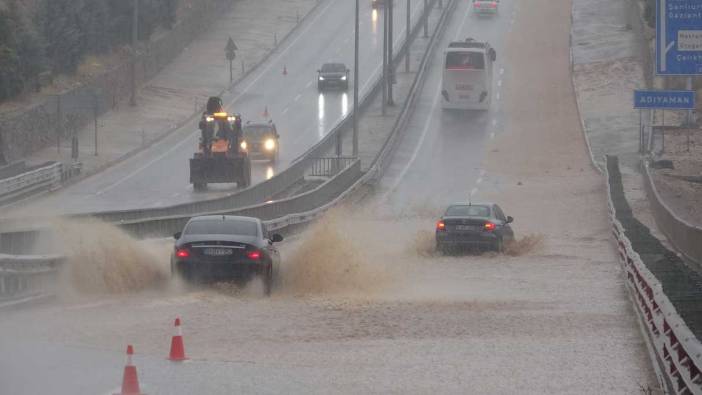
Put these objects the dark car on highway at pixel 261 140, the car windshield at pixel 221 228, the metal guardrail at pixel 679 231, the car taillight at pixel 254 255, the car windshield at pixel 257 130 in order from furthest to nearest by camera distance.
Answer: the dark car on highway at pixel 261 140 → the car windshield at pixel 257 130 → the metal guardrail at pixel 679 231 → the car windshield at pixel 221 228 → the car taillight at pixel 254 255

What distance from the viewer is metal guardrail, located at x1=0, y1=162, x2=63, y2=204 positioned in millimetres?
43812

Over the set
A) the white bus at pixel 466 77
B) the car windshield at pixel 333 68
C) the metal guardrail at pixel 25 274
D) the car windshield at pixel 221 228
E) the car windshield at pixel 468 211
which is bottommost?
the metal guardrail at pixel 25 274

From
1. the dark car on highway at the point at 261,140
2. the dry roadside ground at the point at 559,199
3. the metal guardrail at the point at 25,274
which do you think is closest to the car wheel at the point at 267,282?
the metal guardrail at the point at 25,274

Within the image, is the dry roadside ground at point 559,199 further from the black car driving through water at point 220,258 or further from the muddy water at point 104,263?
the muddy water at point 104,263

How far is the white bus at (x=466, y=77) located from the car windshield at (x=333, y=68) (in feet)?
33.7

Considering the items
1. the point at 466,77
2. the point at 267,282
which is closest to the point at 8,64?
the point at 466,77

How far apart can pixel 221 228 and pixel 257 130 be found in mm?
38233

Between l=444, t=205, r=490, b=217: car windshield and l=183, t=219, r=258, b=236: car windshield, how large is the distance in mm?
10217

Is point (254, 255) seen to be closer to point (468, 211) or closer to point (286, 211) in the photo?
point (468, 211)

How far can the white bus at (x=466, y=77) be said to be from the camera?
68812mm

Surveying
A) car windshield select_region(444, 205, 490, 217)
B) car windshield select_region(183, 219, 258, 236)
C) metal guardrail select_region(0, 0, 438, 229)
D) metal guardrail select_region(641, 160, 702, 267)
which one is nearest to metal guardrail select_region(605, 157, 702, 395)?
metal guardrail select_region(641, 160, 702, 267)

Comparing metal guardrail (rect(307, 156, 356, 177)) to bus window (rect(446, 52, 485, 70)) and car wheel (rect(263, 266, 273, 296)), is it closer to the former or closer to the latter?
bus window (rect(446, 52, 485, 70))

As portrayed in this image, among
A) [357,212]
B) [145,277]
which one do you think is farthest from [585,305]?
[357,212]

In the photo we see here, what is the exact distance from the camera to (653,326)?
48.5 ft
